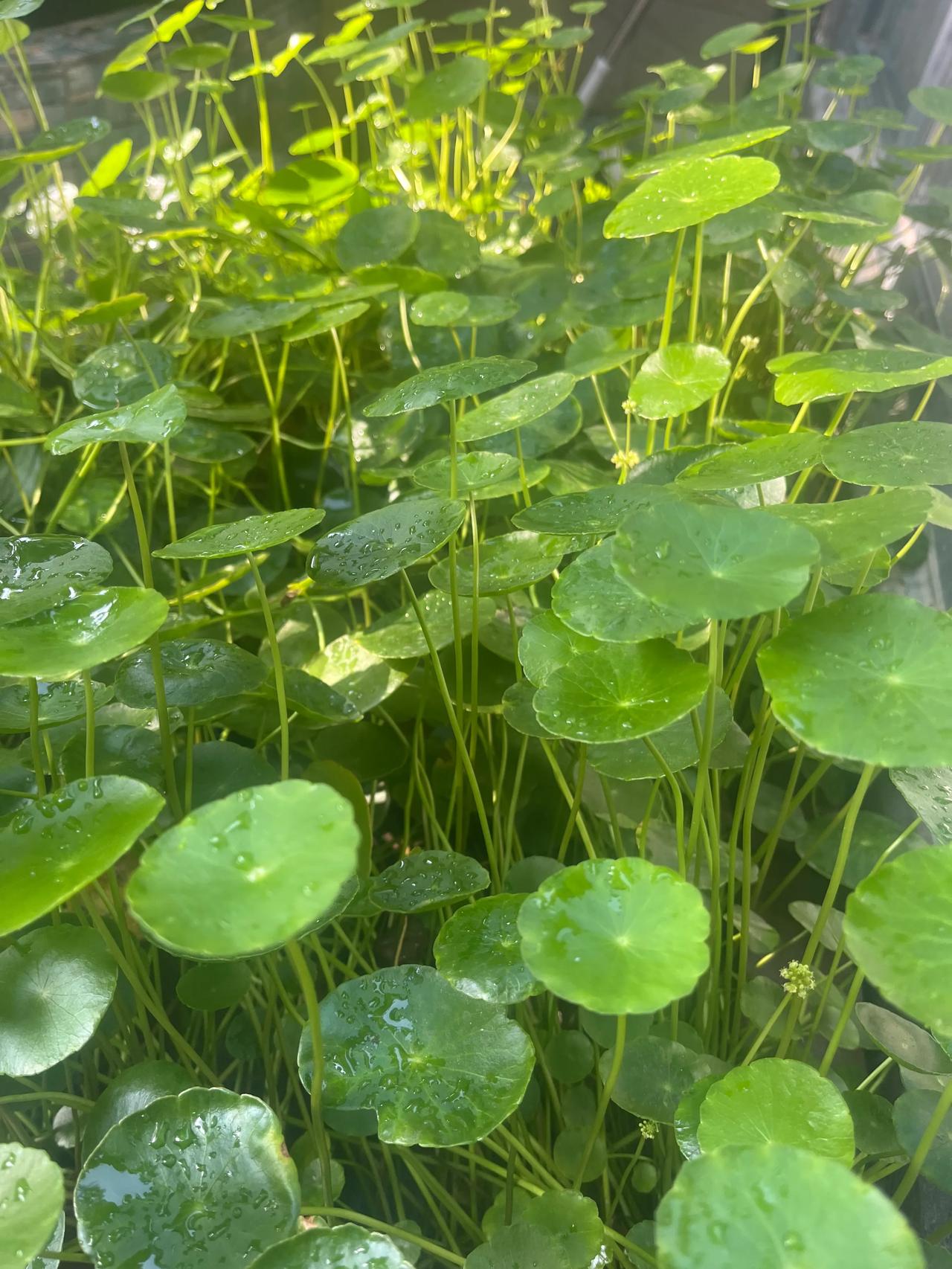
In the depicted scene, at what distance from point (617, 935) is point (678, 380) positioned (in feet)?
1.86

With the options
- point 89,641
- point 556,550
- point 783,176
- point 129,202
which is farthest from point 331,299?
point 783,176

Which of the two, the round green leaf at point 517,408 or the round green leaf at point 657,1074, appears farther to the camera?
the round green leaf at point 517,408

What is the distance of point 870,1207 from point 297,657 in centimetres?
78

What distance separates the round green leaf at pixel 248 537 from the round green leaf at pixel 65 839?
180 millimetres

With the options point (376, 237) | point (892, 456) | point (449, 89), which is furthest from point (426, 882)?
point (449, 89)

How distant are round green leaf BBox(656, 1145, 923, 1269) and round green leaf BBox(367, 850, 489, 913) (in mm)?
265

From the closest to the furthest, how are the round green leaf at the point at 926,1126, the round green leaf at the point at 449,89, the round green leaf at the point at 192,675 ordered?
1. the round green leaf at the point at 926,1126
2. the round green leaf at the point at 192,675
3. the round green leaf at the point at 449,89

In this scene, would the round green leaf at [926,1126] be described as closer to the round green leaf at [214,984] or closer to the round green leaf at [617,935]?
the round green leaf at [617,935]

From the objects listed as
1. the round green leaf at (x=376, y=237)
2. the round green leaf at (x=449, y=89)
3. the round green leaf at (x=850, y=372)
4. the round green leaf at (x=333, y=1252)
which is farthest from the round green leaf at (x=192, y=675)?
the round green leaf at (x=449, y=89)

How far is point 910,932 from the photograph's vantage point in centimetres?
43

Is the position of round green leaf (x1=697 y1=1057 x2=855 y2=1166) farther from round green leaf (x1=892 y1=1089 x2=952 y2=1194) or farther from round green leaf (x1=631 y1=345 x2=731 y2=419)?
round green leaf (x1=631 y1=345 x2=731 y2=419)

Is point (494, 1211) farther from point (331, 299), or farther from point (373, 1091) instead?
point (331, 299)

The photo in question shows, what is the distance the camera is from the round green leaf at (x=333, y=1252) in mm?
392

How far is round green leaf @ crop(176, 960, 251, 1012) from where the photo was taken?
2.20 feet
